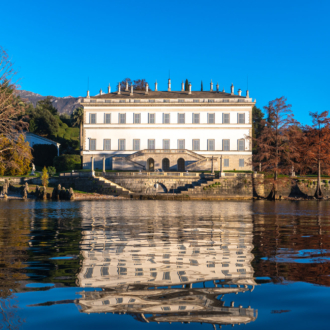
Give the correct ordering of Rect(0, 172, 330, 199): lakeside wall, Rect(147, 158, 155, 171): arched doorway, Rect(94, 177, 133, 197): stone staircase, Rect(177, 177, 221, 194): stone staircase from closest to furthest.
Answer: Rect(94, 177, 133, 197): stone staircase → Rect(177, 177, 221, 194): stone staircase → Rect(0, 172, 330, 199): lakeside wall → Rect(147, 158, 155, 171): arched doorway

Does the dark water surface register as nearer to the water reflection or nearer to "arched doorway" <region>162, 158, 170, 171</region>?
the water reflection

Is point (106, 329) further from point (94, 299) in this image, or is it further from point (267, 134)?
point (267, 134)

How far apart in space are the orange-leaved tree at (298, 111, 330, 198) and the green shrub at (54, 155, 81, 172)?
32885mm

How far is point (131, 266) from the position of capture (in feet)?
20.0

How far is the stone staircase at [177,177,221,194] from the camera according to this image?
4381 centimetres

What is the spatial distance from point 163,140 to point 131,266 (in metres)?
53.9

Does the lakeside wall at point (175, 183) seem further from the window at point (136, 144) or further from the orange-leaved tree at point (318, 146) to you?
the window at point (136, 144)

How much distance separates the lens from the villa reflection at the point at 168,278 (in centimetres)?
380

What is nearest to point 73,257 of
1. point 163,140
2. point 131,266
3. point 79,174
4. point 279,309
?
point 131,266

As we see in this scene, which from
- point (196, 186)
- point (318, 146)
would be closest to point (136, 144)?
point (196, 186)

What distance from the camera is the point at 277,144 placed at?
46781mm

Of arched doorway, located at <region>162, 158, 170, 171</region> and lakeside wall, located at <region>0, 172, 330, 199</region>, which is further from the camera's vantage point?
arched doorway, located at <region>162, 158, 170, 171</region>

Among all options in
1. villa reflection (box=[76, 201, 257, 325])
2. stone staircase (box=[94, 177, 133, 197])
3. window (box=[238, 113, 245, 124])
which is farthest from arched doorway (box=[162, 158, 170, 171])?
villa reflection (box=[76, 201, 257, 325])

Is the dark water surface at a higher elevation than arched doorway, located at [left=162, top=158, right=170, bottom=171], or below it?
below
